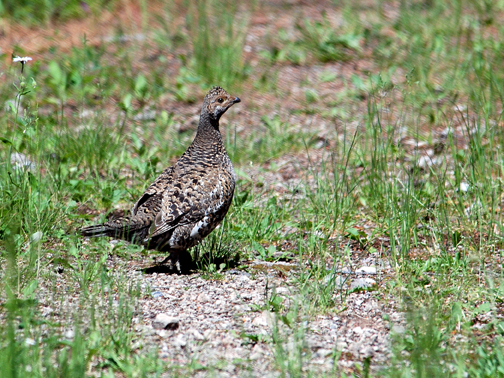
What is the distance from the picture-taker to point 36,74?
854 cm

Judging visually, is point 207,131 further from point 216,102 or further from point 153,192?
point 153,192

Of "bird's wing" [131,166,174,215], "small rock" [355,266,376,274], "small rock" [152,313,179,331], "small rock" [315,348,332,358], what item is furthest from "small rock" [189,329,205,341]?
"small rock" [355,266,376,274]

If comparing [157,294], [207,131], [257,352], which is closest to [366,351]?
[257,352]

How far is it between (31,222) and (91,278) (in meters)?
0.82

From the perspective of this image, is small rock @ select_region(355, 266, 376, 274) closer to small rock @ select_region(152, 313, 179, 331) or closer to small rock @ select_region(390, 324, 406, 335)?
small rock @ select_region(390, 324, 406, 335)

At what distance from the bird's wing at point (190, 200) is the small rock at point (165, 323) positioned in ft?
3.58

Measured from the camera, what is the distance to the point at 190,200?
5.20m

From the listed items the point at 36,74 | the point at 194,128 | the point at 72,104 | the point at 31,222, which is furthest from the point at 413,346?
the point at 36,74

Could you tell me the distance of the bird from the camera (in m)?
5.04

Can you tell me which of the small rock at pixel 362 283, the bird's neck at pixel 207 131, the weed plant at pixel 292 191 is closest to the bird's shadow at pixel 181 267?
the weed plant at pixel 292 191

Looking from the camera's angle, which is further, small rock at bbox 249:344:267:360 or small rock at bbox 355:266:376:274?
small rock at bbox 355:266:376:274

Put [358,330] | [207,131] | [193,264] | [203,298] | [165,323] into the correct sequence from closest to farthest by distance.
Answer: [165,323]
[358,330]
[203,298]
[193,264]
[207,131]

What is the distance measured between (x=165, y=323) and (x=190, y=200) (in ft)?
4.49

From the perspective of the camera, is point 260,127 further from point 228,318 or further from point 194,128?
point 228,318
